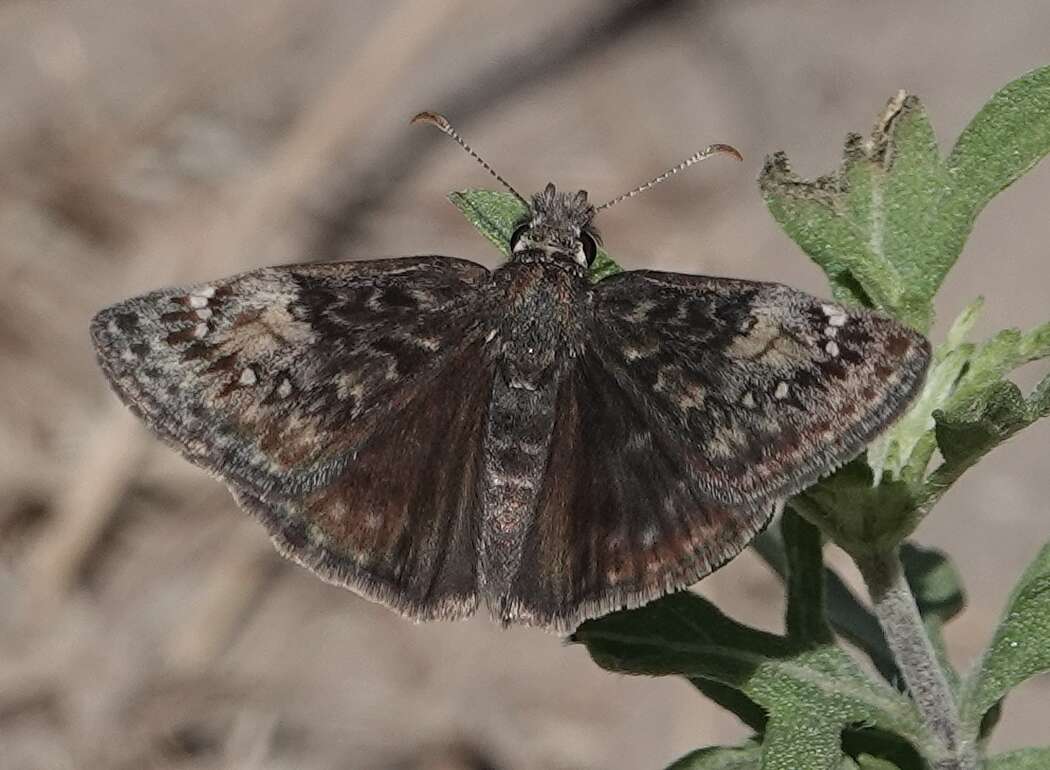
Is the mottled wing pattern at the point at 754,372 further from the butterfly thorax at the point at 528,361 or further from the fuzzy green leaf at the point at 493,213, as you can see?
the fuzzy green leaf at the point at 493,213

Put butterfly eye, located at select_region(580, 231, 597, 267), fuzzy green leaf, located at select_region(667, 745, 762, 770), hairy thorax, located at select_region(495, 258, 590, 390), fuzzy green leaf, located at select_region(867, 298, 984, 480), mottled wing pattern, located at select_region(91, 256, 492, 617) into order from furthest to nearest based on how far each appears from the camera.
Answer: butterfly eye, located at select_region(580, 231, 597, 267) < hairy thorax, located at select_region(495, 258, 590, 390) < mottled wing pattern, located at select_region(91, 256, 492, 617) < fuzzy green leaf, located at select_region(667, 745, 762, 770) < fuzzy green leaf, located at select_region(867, 298, 984, 480)

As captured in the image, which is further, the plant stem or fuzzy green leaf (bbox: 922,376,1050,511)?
the plant stem

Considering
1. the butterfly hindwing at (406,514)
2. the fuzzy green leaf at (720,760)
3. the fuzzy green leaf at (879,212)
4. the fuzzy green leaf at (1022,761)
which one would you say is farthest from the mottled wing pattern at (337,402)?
the fuzzy green leaf at (1022,761)

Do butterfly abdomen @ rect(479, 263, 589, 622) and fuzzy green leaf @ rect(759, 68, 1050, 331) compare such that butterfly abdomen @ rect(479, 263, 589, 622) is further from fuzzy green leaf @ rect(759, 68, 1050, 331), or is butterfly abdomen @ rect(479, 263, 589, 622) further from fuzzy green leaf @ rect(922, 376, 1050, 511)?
fuzzy green leaf @ rect(922, 376, 1050, 511)

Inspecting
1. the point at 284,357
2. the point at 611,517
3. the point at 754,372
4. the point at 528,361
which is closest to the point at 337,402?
the point at 284,357

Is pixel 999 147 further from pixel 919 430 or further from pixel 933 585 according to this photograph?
pixel 933 585

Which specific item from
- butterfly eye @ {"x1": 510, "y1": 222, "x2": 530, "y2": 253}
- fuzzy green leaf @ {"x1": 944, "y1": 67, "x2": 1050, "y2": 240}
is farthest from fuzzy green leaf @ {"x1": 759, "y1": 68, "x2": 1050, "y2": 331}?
butterfly eye @ {"x1": 510, "y1": 222, "x2": 530, "y2": 253}

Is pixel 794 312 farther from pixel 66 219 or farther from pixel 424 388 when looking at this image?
pixel 66 219
